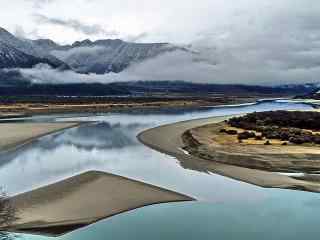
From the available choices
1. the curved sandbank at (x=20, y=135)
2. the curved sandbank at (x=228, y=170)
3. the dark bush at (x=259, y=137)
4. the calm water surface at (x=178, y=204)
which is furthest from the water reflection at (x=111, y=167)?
the dark bush at (x=259, y=137)

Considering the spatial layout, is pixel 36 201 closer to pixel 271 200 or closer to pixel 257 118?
pixel 271 200

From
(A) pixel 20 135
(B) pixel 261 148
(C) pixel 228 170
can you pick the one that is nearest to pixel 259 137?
(B) pixel 261 148

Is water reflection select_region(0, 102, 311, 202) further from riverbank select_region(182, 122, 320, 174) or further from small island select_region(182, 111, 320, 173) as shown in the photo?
small island select_region(182, 111, 320, 173)

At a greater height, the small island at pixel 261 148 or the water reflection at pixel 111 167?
the small island at pixel 261 148

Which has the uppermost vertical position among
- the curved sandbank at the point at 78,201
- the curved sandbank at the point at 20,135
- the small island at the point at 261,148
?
the small island at the point at 261,148

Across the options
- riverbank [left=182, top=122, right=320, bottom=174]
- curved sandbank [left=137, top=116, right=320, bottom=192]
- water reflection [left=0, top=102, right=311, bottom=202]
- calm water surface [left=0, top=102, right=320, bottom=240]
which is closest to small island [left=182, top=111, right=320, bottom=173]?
riverbank [left=182, top=122, right=320, bottom=174]

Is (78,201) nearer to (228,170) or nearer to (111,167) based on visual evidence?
(111,167)

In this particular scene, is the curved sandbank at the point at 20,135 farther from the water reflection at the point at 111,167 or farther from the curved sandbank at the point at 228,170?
the curved sandbank at the point at 228,170
